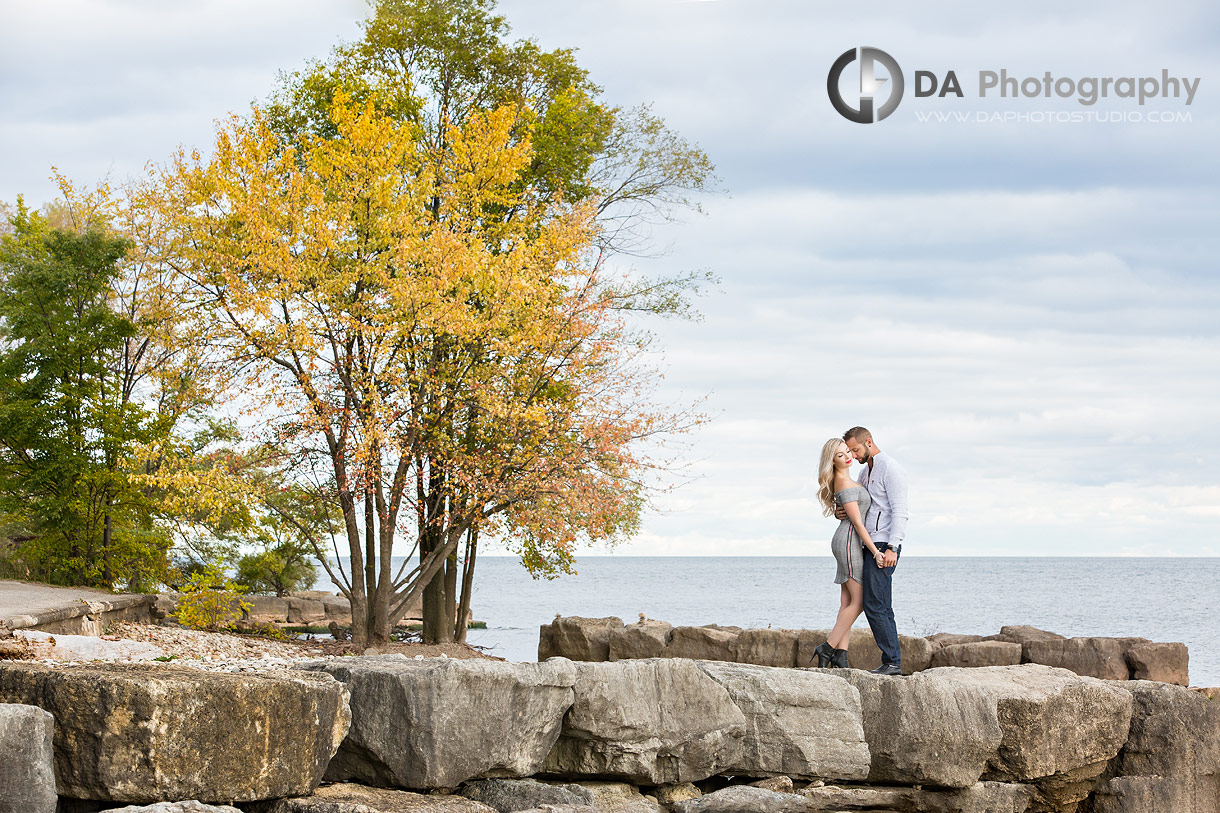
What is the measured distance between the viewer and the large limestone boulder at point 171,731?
4.18 metres

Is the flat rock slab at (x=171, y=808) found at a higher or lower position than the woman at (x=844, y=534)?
lower

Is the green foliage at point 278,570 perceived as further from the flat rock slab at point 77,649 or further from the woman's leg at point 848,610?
the woman's leg at point 848,610

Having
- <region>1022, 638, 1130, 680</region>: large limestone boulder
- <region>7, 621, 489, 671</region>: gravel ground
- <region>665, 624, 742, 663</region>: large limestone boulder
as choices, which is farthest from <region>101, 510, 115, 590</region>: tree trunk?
<region>1022, 638, 1130, 680</region>: large limestone boulder

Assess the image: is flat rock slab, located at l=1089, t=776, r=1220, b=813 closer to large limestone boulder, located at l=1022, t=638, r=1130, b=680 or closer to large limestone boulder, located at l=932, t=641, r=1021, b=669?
large limestone boulder, located at l=932, t=641, r=1021, b=669

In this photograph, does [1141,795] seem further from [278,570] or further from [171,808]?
[278,570]

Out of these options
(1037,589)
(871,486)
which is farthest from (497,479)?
(1037,589)

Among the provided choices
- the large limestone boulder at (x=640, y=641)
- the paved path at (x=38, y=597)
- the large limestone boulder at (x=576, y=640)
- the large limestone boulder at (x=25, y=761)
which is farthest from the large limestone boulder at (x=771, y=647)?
the large limestone boulder at (x=25, y=761)

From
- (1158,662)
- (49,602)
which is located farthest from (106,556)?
(1158,662)

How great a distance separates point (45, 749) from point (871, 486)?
5.62 metres

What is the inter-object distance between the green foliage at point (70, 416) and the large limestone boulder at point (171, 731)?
13.0 metres

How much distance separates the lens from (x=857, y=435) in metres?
7.93

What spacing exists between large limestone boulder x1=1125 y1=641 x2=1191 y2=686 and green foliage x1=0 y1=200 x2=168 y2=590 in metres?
15.3

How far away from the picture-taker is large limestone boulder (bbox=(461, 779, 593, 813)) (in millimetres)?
5195

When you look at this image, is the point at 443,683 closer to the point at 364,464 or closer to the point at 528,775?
the point at 528,775
